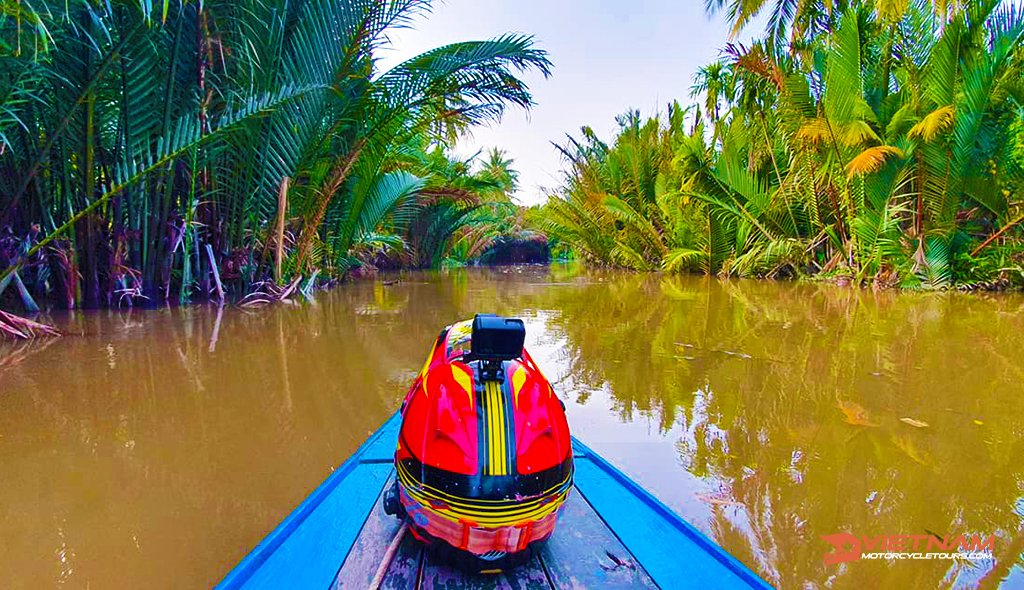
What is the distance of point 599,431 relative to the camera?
291 cm

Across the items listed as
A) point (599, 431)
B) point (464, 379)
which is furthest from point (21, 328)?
point (464, 379)

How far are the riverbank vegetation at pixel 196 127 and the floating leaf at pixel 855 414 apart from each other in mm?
5212

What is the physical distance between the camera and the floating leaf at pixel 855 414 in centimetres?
296

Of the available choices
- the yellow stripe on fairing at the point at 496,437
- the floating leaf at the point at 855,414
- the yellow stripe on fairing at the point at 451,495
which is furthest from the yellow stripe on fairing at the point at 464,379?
the floating leaf at the point at 855,414

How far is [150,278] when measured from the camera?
655 cm

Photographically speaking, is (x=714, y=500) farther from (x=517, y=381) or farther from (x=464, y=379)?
(x=464, y=379)

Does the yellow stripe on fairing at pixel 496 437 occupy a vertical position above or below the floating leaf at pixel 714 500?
above

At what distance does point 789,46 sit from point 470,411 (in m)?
15.0

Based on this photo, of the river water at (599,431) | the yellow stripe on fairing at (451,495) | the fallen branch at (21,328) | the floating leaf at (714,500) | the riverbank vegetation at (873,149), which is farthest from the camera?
the riverbank vegetation at (873,149)

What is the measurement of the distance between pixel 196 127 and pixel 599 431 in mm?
4662

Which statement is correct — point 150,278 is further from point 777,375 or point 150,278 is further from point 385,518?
point 777,375

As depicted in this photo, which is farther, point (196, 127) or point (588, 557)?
point (196, 127)

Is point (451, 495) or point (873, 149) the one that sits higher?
point (873, 149)

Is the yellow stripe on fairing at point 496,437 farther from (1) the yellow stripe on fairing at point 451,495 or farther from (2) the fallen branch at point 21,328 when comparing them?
(2) the fallen branch at point 21,328
